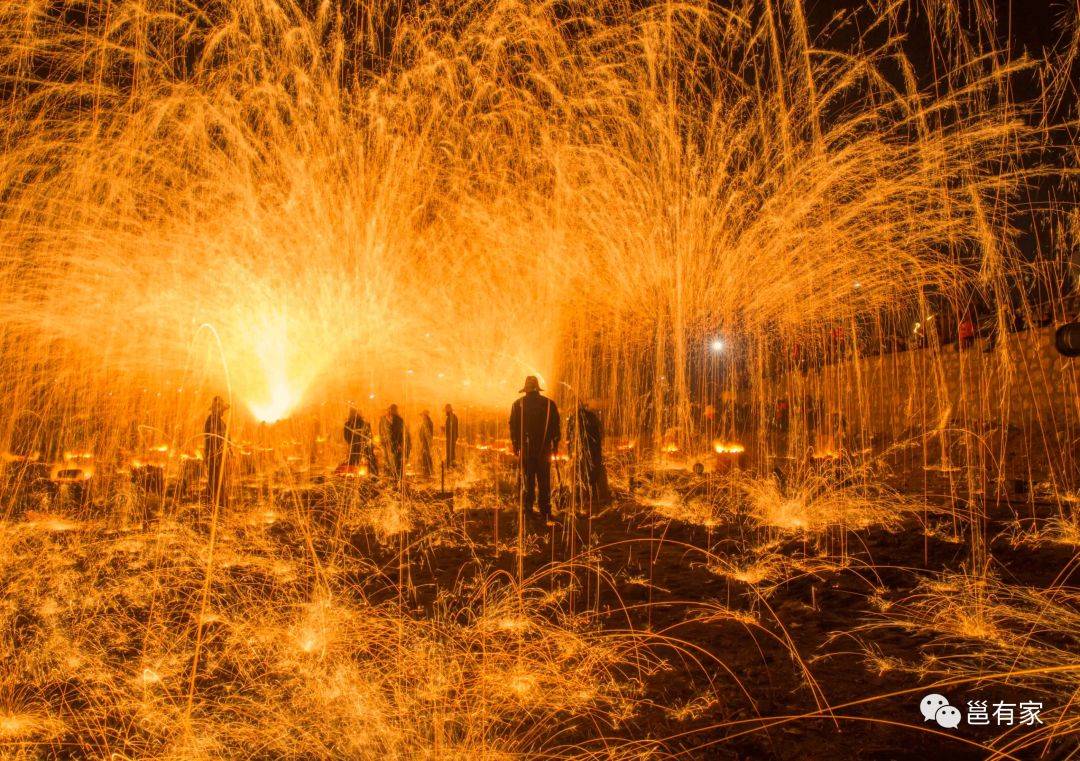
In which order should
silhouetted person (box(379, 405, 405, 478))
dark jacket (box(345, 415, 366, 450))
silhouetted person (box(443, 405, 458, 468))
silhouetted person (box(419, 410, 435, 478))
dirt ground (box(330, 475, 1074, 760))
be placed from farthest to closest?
1. silhouetted person (box(419, 410, 435, 478))
2. silhouetted person (box(443, 405, 458, 468))
3. silhouetted person (box(379, 405, 405, 478))
4. dark jacket (box(345, 415, 366, 450))
5. dirt ground (box(330, 475, 1074, 760))

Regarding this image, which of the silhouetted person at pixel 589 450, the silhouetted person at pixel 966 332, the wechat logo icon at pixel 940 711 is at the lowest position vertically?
the wechat logo icon at pixel 940 711

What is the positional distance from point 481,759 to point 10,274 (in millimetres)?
17389

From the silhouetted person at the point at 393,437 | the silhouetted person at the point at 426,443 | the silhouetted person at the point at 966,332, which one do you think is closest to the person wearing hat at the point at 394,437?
the silhouetted person at the point at 393,437

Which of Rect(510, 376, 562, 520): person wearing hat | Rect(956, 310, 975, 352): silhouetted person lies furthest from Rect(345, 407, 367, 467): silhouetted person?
Rect(956, 310, 975, 352): silhouetted person

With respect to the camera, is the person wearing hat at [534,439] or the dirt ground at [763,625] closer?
the dirt ground at [763,625]

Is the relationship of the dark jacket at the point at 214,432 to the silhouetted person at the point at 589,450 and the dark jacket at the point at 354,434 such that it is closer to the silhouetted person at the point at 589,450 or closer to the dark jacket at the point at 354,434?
the dark jacket at the point at 354,434

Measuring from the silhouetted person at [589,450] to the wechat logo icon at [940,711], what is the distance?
19.8 ft

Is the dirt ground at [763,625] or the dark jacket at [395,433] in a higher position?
the dark jacket at [395,433]

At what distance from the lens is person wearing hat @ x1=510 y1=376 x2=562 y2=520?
27.1 ft

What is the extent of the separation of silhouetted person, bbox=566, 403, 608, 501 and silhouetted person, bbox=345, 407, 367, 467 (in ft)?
11.7

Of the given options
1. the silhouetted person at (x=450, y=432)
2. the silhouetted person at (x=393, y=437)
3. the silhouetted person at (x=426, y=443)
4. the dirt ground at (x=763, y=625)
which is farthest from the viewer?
the silhouetted person at (x=426, y=443)

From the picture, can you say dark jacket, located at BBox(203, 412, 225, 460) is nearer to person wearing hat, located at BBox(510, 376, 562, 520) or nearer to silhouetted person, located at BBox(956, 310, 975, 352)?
person wearing hat, located at BBox(510, 376, 562, 520)

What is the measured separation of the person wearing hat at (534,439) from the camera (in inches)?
325

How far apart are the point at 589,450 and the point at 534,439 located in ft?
4.92
